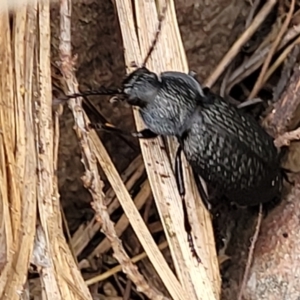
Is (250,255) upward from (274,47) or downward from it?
downward

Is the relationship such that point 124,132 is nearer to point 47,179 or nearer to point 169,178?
point 169,178

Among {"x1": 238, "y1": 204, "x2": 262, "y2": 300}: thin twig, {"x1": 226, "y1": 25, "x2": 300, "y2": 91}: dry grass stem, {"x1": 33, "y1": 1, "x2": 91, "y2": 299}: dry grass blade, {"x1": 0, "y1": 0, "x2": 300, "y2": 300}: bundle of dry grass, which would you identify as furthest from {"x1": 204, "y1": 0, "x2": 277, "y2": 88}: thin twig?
{"x1": 33, "y1": 1, "x2": 91, "y2": 299}: dry grass blade

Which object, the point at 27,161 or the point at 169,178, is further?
the point at 169,178

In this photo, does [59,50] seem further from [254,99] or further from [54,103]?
[254,99]

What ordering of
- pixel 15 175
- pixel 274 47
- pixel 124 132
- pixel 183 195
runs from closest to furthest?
pixel 15 175, pixel 183 195, pixel 124 132, pixel 274 47

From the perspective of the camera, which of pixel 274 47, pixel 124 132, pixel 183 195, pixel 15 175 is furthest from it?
pixel 274 47

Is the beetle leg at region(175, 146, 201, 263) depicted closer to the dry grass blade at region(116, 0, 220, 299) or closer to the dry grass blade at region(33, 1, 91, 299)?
the dry grass blade at region(116, 0, 220, 299)

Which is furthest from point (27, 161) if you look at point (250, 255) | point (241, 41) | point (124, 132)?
point (241, 41)

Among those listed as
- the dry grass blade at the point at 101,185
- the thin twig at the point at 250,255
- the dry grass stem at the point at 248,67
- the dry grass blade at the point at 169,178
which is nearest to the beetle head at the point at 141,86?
the dry grass blade at the point at 169,178

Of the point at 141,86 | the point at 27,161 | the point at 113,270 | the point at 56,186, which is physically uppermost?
the point at 141,86

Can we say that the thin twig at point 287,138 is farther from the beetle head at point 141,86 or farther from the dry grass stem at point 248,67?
the beetle head at point 141,86
